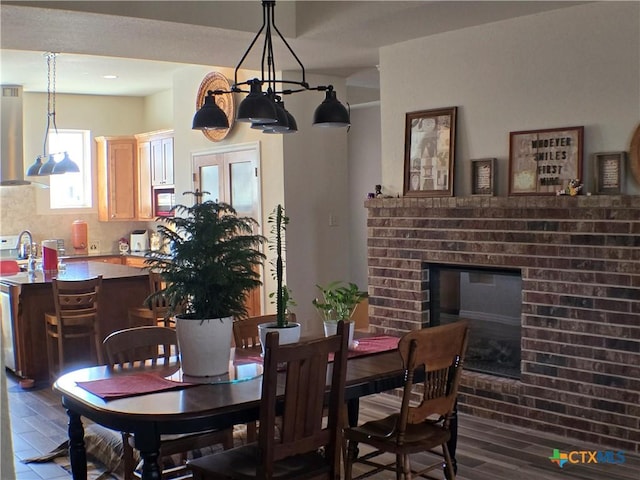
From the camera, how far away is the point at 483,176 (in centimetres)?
469

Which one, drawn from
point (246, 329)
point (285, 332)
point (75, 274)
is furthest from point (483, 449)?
point (75, 274)

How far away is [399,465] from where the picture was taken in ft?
9.96

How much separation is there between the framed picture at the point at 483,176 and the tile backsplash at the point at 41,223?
5.71 meters

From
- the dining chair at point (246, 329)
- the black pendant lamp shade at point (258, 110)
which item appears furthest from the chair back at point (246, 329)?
the black pendant lamp shade at point (258, 110)

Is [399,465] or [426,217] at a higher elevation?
[426,217]

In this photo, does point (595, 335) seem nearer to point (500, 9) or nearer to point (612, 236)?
point (612, 236)

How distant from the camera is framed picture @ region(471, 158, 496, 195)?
4.64m

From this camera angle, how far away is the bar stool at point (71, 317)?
5480mm

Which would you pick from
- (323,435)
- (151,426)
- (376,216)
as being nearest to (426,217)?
(376,216)

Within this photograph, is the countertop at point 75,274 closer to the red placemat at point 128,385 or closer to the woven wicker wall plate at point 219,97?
the woven wicker wall plate at point 219,97

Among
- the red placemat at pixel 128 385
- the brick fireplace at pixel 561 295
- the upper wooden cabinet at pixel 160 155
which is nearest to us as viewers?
the red placemat at pixel 128 385

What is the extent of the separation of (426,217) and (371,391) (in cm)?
218

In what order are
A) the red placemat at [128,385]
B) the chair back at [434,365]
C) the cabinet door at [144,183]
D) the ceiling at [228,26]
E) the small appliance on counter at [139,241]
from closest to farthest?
the red placemat at [128,385], the chair back at [434,365], the ceiling at [228,26], the cabinet door at [144,183], the small appliance on counter at [139,241]

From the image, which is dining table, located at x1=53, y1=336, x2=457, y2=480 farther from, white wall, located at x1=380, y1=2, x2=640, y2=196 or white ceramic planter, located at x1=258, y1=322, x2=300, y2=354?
white wall, located at x1=380, y1=2, x2=640, y2=196
